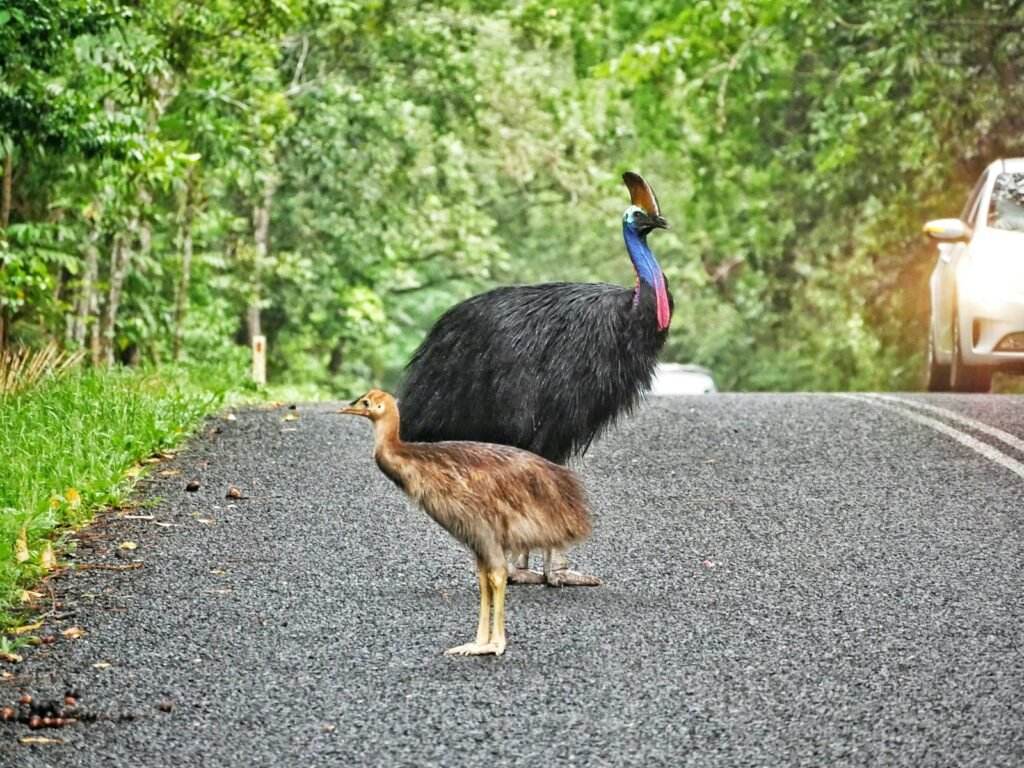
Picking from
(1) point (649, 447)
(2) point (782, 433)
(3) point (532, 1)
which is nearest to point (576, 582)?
(1) point (649, 447)

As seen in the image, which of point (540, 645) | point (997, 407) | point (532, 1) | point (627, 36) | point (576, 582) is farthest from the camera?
point (627, 36)

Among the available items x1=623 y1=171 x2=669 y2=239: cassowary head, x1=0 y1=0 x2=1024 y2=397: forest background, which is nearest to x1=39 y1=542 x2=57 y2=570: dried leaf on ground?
x1=623 y1=171 x2=669 y2=239: cassowary head

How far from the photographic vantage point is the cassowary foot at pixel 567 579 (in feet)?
25.9

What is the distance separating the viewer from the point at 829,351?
35.0 metres

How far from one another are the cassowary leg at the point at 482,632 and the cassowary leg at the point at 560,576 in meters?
1.23

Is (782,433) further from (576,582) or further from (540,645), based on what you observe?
(540,645)

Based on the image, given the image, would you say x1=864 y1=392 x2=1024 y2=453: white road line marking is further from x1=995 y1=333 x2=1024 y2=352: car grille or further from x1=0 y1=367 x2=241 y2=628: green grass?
x1=0 y1=367 x2=241 y2=628: green grass

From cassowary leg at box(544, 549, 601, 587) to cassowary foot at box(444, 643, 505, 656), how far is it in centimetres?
124

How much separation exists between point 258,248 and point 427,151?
397cm

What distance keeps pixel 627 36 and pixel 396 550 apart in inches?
986

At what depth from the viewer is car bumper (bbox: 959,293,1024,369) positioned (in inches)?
566

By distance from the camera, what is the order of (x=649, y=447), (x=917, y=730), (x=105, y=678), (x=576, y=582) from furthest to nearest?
(x=649, y=447)
(x=576, y=582)
(x=105, y=678)
(x=917, y=730)

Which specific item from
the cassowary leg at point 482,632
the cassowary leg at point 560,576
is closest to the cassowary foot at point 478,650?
the cassowary leg at point 482,632

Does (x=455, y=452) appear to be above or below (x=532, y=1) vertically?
below
